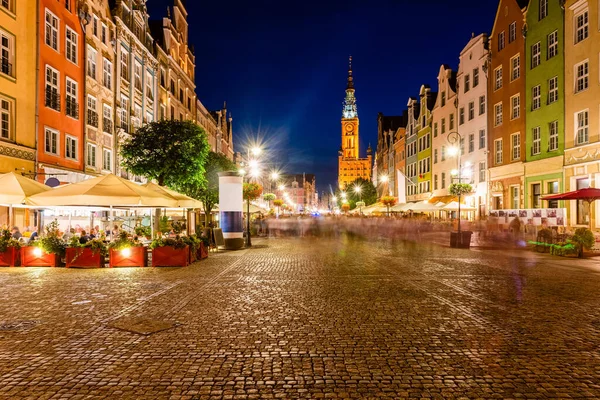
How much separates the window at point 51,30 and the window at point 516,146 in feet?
101

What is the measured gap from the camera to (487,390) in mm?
4672

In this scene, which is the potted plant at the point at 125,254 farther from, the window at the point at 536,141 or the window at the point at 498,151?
the window at the point at 498,151

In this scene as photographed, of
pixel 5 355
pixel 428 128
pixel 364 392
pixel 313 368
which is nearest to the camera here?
pixel 364 392

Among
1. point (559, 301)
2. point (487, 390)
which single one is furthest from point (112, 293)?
point (559, 301)

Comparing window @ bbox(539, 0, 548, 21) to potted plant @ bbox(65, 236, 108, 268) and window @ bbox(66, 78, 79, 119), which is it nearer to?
window @ bbox(66, 78, 79, 119)

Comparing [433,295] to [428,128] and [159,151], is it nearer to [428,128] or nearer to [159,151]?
[159,151]

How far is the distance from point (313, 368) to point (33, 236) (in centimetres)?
1497

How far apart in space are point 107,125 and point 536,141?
96.4 feet

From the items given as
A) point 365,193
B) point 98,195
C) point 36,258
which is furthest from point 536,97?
point 365,193

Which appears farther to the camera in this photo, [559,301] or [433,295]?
[433,295]

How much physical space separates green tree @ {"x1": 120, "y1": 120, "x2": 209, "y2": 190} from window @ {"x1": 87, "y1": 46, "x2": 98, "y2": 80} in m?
5.24

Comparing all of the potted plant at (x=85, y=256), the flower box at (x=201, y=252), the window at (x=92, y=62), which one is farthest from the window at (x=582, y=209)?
the window at (x=92, y=62)

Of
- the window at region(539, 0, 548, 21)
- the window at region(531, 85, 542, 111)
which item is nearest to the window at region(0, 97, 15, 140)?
the window at region(531, 85, 542, 111)

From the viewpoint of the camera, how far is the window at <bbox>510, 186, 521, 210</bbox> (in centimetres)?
3347
